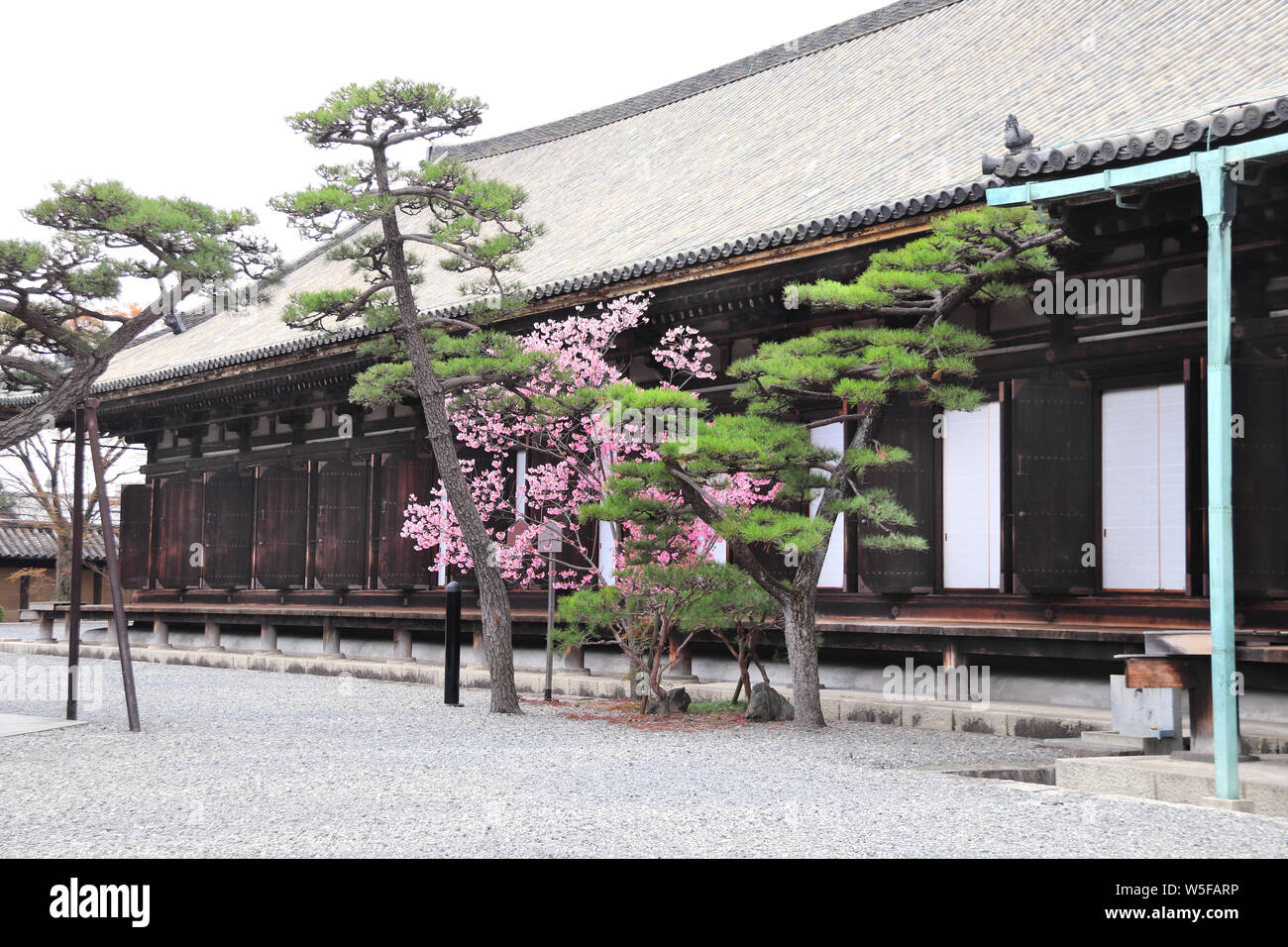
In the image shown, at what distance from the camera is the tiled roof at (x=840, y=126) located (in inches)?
486

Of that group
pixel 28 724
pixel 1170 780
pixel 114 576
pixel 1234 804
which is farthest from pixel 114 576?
pixel 1234 804

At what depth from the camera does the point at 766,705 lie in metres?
11.2

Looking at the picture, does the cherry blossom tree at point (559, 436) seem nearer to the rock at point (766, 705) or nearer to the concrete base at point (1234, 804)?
the rock at point (766, 705)

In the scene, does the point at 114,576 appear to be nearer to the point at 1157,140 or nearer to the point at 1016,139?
the point at 1016,139

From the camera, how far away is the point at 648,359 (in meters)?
14.9

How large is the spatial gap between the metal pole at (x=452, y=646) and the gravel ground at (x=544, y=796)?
1444 millimetres

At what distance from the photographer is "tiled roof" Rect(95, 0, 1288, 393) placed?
40.5 feet

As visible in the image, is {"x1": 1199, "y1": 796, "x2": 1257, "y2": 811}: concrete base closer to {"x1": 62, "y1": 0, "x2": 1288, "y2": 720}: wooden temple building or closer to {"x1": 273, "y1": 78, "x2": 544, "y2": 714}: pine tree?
{"x1": 62, "y1": 0, "x2": 1288, "y2": 720}: wooden temple building

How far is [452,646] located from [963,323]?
239 inches

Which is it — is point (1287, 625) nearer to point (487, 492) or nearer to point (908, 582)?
point (908, 582)

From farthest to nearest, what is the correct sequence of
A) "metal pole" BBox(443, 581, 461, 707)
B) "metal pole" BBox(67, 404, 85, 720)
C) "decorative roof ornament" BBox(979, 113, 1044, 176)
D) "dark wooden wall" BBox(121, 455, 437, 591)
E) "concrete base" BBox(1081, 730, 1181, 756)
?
"dark wooden wall" BBox(121, 455, 437, 591), "metal pole" BBox(443, 581, 461, 707), "metal pole" BBox(67, 404, 85, 720), "concrete base" BBox(1081, 730, 1181, 756), "decorative roof ornament" BBox(979, 113, 1044, 176)

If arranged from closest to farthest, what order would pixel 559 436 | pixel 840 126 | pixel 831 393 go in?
pixel 831 393 < pixel 559 436 < pixel 840 126

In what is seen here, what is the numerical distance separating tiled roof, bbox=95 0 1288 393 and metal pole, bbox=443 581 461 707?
3.52m

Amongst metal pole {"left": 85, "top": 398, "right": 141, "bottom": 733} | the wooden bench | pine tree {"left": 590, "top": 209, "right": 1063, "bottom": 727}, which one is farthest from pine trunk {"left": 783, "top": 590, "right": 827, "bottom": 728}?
metal pole {"left": 85, "top": 398, "right": 141, "bottom": 733}
